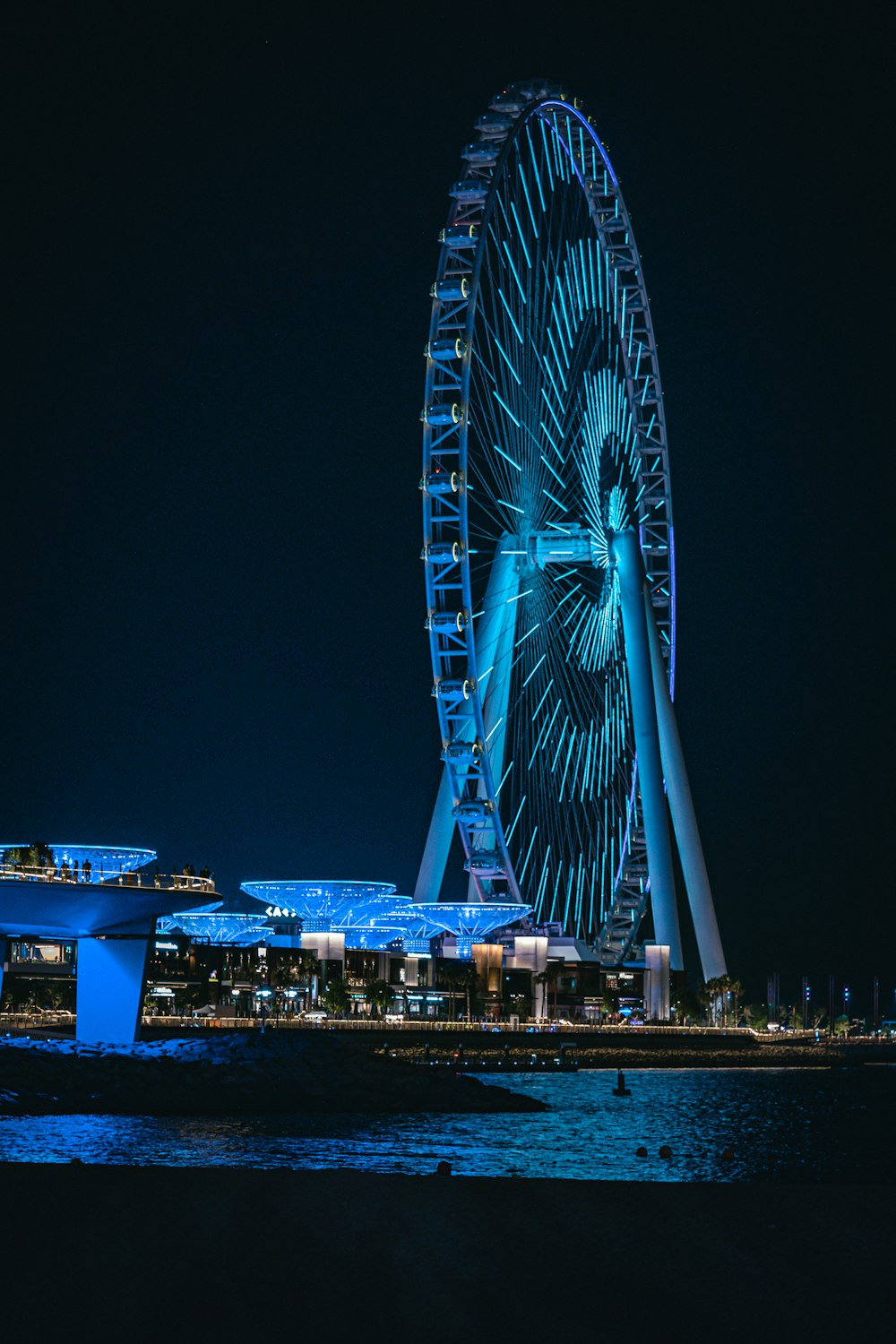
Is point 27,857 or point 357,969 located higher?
point 27,857

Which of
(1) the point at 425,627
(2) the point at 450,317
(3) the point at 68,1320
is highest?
(2) the point at 450,317

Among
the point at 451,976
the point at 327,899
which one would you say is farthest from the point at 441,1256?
the point at 451,976

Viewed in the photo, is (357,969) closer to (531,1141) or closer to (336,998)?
(336,998)

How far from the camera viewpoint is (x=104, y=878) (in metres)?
45.8

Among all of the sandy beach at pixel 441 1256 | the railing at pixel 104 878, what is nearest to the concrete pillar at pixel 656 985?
the railing at pixel 104 878

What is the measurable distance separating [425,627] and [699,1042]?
3558 centimetres

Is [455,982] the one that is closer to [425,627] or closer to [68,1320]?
[425,627]

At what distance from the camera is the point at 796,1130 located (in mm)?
41562

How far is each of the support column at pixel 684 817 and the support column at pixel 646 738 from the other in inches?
53.5

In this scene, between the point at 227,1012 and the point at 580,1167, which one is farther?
the point at 227,1012

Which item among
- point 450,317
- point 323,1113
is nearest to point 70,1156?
point 323,1113

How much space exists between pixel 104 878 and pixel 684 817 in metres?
45.0

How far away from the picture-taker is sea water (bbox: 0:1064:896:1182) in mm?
25500

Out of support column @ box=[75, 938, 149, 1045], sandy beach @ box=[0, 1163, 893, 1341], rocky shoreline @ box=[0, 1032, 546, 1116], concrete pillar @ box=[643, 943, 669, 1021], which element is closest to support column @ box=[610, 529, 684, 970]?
concrete pillar @ box=[643, 943, 669, 1021]
